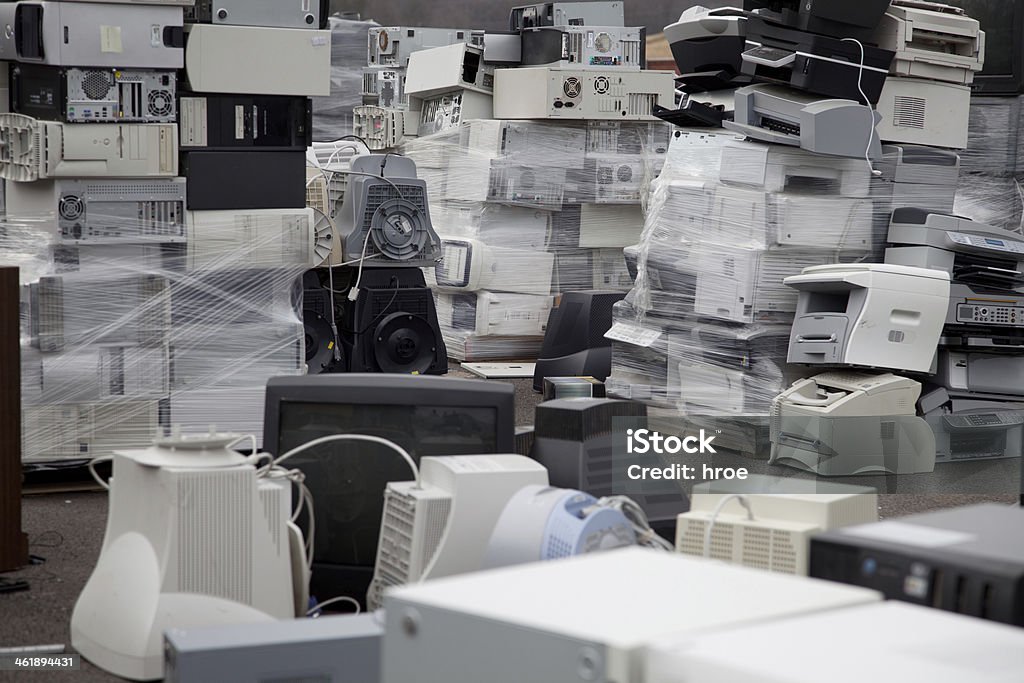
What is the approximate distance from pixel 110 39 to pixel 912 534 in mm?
3633

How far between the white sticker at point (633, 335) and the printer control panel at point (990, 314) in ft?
4.30

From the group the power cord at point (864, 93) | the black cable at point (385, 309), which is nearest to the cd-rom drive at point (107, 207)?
the black cable at point (385, 309)

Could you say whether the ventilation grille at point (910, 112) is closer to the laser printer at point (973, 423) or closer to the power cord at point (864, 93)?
the power cord at point (864, 93)

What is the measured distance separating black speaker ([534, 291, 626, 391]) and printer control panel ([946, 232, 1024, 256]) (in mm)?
1907

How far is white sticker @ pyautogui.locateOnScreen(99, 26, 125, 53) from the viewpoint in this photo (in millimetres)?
4273

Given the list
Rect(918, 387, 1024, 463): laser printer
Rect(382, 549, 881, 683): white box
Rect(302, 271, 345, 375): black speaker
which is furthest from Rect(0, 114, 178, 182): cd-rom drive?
Rect(382, 549, 881, 683): white box

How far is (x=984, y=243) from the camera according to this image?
5.11m

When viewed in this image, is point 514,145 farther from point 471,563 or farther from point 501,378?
point 471,563

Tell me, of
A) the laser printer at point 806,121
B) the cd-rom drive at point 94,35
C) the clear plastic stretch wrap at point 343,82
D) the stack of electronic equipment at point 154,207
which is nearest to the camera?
the cd-rom drive at point 94,35

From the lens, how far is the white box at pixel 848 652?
1081mm

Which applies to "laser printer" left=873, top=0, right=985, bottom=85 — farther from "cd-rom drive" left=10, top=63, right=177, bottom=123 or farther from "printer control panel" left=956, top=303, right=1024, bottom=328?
"cd-rom drive" left=10, top=63, right=177, bottom=123

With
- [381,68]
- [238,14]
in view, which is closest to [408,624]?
[238,14]

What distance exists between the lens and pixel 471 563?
2.53 meters

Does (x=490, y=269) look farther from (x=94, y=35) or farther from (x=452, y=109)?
(x=94, y=35)
